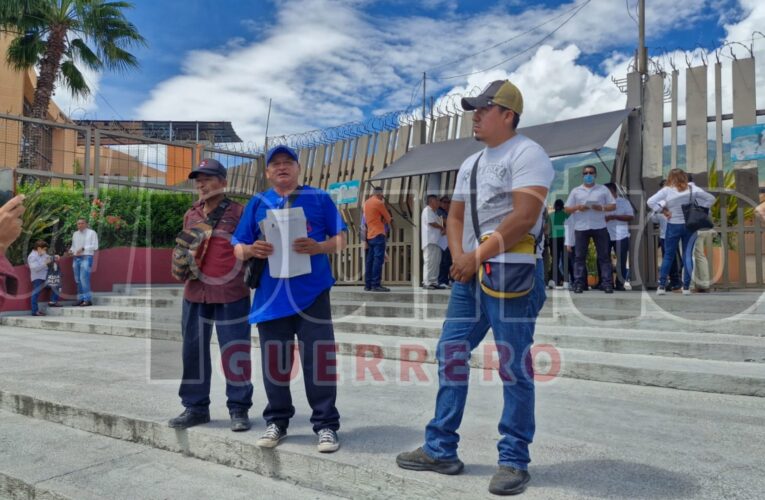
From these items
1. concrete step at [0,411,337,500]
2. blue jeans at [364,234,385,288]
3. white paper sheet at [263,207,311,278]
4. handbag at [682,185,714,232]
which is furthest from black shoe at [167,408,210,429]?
handbag at [682,185,714,232]

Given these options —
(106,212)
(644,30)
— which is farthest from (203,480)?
(106,212)

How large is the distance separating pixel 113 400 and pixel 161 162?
11.3m

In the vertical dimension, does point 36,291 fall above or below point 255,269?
below

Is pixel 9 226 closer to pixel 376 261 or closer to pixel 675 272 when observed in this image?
pixel 376 261

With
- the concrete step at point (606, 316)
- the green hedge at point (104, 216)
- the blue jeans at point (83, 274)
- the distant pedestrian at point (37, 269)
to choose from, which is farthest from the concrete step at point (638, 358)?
the green hedge at point (104, 216)

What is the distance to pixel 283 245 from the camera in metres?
3.19

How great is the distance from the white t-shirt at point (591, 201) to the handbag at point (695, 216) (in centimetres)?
93

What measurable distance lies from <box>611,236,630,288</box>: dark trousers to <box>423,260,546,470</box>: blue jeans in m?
5.98

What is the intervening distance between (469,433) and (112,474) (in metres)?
1.98

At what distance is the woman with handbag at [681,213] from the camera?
7.12 metres

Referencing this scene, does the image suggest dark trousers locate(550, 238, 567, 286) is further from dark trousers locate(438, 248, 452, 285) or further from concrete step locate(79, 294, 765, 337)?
concrete step locate(79, 294, 765, 337)

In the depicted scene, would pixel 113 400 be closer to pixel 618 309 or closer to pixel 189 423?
pixel 189 423

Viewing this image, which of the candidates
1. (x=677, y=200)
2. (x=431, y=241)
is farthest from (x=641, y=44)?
(x=431, y=241)

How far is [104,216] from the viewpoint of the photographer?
11.8m
